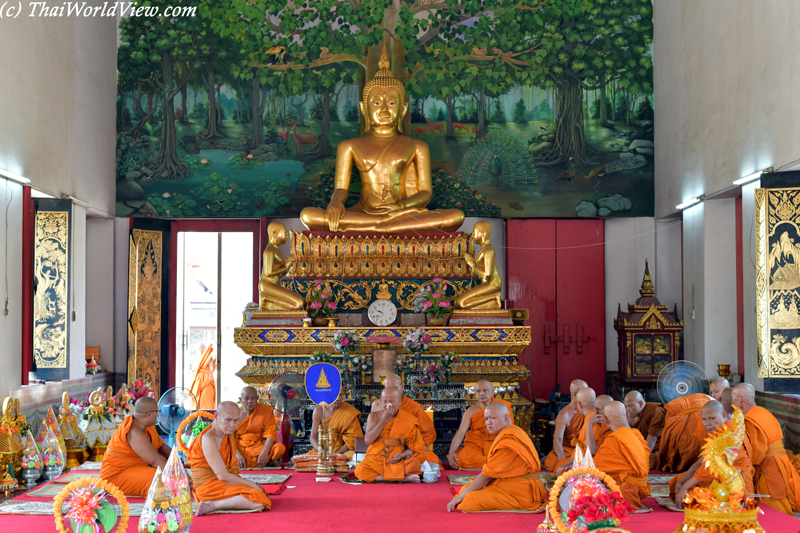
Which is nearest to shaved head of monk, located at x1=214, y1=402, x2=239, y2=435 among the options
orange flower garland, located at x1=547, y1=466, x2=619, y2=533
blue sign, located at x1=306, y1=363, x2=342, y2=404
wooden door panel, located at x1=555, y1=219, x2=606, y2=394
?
blue sign, located at x1=306, y1=363, x2=342, y2=404

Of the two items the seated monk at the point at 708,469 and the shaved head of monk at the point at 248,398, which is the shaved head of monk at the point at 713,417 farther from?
the shaved head of monk at the point at 248,398

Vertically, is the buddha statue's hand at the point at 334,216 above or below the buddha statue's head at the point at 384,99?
below

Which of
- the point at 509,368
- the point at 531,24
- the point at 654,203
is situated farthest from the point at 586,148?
the point at 509,368

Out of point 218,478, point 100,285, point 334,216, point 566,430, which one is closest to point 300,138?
point 334,216

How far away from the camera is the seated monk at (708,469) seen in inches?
199

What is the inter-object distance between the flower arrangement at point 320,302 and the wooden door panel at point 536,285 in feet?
8.84

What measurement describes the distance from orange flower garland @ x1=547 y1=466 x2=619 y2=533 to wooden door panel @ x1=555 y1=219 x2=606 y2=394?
6157 mm

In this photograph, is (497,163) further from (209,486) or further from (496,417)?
(209,486)

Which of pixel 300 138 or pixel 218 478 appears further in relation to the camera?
pixel 300 138

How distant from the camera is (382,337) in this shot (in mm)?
8383

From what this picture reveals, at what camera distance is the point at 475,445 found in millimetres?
6844

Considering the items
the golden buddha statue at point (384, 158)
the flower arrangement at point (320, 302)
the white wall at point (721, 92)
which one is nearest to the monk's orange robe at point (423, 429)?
the flower arrangement at point (320, 302)

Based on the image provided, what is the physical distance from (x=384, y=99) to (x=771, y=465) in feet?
20.7

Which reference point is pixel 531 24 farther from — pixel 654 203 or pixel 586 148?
pixel 654 203
